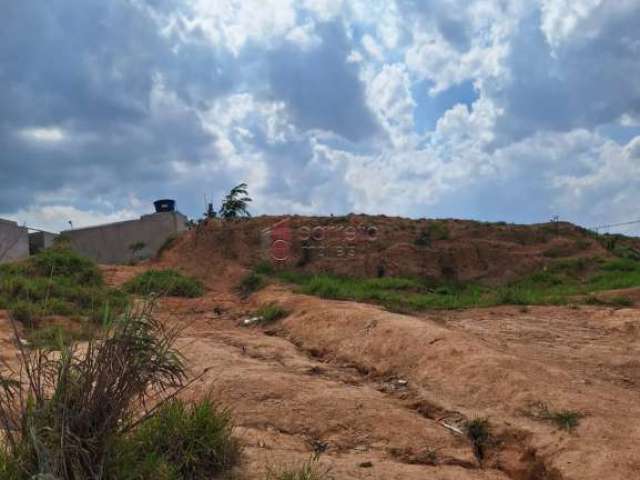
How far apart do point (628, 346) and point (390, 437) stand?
371cm

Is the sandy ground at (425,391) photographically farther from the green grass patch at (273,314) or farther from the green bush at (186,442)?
the green grass patch at (273,314)

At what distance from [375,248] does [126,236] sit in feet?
29.1

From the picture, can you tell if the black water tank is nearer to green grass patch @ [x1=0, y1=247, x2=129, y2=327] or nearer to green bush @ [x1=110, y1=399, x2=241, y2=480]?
green grass patch @ [x1=0, y1=247, x2=129, y2=327]

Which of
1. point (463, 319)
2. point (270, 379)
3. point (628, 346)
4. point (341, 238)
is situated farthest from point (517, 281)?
point (270, 379)

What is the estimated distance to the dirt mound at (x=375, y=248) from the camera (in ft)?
50.5

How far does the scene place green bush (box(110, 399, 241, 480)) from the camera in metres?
3.52

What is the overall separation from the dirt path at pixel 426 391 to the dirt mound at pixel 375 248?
22.1 ft

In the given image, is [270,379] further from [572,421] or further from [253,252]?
[253,252]

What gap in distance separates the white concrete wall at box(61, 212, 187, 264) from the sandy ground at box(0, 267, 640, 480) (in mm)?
12002

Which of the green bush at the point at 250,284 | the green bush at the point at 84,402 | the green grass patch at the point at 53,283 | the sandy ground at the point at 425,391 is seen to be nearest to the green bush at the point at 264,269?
the green bush at the point at 250,284

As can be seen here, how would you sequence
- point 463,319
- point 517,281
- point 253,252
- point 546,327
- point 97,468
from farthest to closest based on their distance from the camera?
1. point 253,252
2. point 517,281
3. point 463,319
4. point 546,327
5. point 97,468

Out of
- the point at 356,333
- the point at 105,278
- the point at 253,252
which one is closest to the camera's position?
the point at 356,333

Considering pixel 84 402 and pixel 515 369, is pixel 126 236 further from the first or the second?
pixel 84 402

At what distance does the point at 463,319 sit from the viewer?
902 cm
